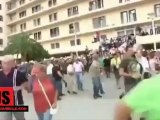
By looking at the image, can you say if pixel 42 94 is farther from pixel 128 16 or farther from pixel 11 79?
pixel 128 16

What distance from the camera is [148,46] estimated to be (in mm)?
45750

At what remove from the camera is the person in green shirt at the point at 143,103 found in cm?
196

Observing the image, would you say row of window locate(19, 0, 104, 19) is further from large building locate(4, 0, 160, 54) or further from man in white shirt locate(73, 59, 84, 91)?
man in white shirt locate(73, 59, 84, 91)

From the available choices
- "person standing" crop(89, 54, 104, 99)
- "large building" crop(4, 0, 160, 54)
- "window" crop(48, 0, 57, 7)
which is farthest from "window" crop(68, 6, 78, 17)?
"person standing" crop(89, 54, 104, 99)

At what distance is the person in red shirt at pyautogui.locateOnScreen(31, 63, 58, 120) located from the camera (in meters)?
7.20

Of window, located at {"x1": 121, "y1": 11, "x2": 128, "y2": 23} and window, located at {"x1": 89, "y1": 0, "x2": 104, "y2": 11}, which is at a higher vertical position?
window, located at {"x1": 89, "y1": 0, "x2": 104, "y2": 11}

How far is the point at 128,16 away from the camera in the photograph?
51062mm

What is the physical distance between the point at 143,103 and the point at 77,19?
2257 inches

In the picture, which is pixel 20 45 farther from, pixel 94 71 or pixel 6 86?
pixel 6 86

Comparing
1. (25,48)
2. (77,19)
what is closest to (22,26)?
(25,48)

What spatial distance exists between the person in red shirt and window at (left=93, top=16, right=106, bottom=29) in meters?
47.7

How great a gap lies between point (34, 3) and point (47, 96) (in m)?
63.4

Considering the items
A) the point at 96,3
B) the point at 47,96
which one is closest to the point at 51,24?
the point at 96,3

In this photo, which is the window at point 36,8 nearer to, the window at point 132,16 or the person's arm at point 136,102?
the window at point 132,16
